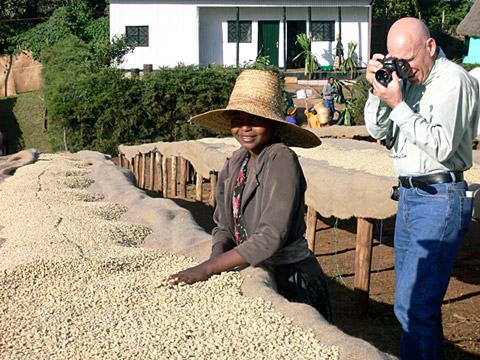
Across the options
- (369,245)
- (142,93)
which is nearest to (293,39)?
(142,93)

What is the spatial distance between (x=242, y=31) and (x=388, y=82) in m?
22.6

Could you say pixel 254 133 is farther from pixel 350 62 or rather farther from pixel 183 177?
pixel 350 62

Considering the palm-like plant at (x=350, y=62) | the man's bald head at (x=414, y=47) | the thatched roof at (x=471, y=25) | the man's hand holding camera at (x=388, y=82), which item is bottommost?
the man's hand holding camera at (x=388, y=82)

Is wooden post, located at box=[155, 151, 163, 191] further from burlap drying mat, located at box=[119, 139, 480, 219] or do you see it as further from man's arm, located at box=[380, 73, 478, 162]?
man's arm, located at box=[380, 73, 478, 162]

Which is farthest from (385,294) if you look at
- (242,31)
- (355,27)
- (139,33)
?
(355,27)

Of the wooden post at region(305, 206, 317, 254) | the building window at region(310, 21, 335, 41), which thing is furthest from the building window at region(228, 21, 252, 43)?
the wooden post at region(305, 206, 317, 254)

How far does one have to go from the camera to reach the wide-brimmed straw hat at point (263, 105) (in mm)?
2877

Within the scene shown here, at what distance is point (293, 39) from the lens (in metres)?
25.9

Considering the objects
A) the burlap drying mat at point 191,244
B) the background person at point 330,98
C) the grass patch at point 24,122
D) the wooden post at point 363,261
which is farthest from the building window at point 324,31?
the wooden post at point 363,261

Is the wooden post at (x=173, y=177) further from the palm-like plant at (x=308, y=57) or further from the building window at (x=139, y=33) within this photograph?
the building window at (x=139, y=33)

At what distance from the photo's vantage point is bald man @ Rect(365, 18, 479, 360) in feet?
9.53

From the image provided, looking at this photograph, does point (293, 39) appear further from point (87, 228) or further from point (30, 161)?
point (87, 228)

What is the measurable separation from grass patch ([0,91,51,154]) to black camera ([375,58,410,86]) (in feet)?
50.4

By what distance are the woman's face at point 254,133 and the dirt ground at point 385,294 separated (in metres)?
2.48
